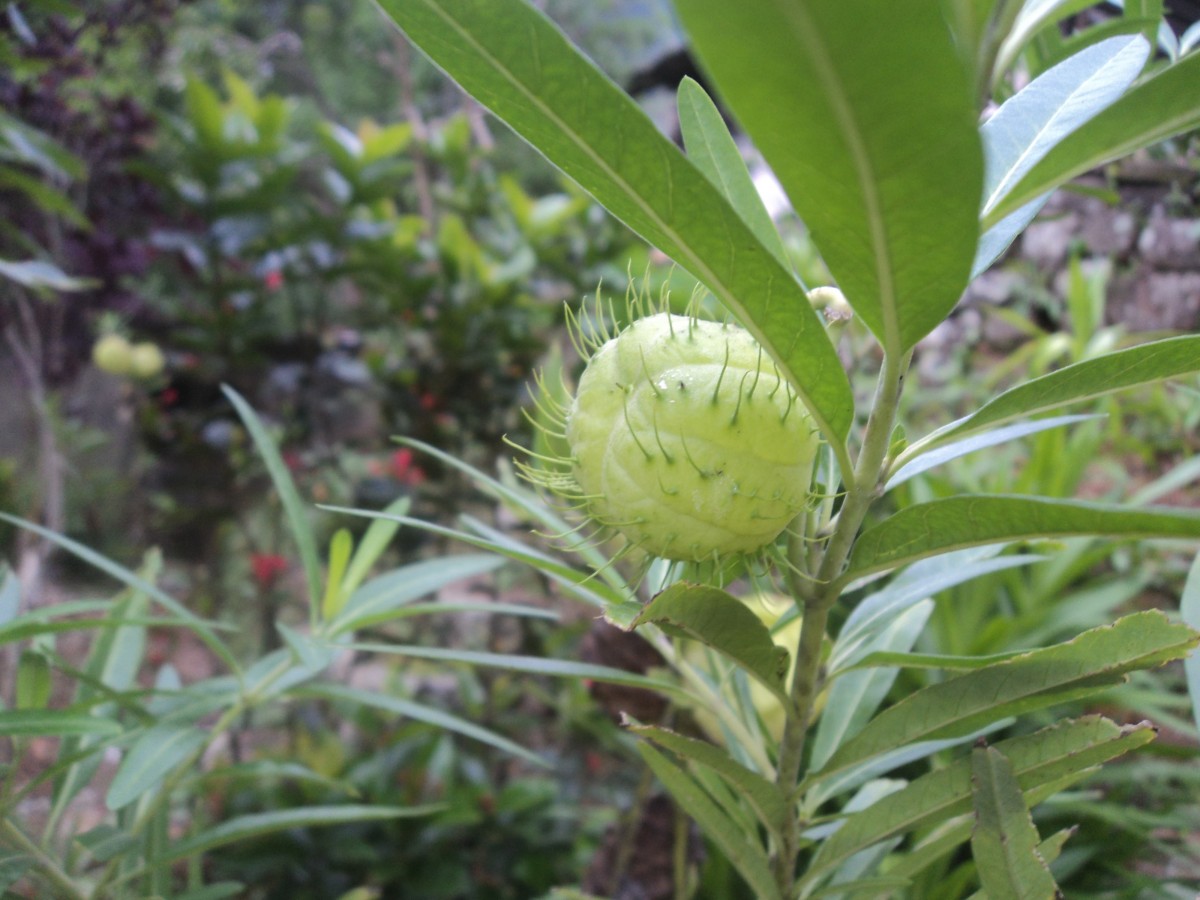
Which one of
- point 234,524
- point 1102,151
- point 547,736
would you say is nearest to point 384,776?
point 547,736

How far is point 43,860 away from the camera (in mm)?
562

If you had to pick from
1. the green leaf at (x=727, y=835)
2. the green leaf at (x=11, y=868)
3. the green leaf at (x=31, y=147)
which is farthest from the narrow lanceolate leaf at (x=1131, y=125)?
the green leaf at (x=31, y=147)

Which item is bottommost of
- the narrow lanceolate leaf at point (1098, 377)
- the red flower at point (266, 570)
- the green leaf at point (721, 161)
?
the narrow lanceolate leaf at point (1098, 377)

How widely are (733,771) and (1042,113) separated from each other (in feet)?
1.30

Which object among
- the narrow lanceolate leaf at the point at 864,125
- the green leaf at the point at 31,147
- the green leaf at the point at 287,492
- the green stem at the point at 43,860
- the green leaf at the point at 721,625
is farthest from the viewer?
the green leaf at the point at 31,147

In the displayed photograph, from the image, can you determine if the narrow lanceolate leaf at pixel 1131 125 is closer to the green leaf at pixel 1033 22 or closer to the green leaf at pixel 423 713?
the green leaf at pixel 1033 22

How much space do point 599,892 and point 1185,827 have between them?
26.6 inches

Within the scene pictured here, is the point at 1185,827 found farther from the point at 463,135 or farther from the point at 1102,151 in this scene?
the point at 463,135

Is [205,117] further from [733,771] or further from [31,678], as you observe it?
[733,771]

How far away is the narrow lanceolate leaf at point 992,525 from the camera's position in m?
0.31

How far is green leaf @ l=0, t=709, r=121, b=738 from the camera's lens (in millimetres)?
497

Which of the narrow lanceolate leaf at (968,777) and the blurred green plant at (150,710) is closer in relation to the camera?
the narrow lanceolate leaf at (968,777)

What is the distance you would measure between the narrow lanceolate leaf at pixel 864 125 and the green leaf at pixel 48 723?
545 millimetres

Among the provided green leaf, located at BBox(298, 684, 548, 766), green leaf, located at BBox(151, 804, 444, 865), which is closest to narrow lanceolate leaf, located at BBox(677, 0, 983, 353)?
green leaf, located at BBox(298, 684, 548, 766)
